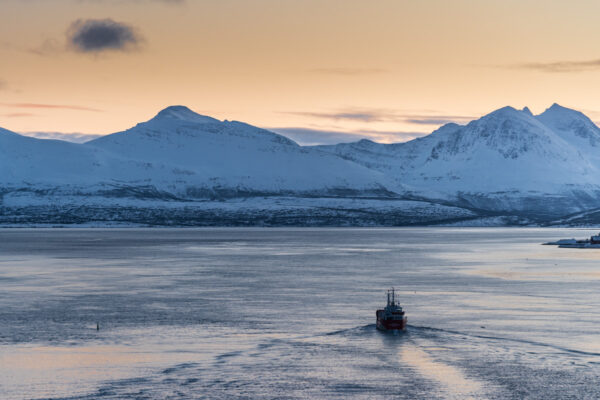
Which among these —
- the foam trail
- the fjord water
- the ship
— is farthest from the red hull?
the foam trail

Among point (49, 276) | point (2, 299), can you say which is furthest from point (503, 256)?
point (2, 299)

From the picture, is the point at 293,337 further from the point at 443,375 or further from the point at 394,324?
the point at 443,375

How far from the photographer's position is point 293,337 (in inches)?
2739

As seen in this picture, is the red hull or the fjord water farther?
the red hull

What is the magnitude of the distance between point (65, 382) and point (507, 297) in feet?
197

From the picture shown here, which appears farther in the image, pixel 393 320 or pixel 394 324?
pixel 394 324

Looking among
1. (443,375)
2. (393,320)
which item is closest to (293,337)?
(393,320)

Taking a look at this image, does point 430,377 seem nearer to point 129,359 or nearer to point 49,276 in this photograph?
point 129,359

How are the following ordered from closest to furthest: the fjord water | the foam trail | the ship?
the foam trail
the fjord water
the ship

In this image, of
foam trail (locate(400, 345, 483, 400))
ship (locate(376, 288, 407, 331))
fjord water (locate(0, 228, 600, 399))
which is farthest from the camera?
ship (locate(376, 288, 407, 331))

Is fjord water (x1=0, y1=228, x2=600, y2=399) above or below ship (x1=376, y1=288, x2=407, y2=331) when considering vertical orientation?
below

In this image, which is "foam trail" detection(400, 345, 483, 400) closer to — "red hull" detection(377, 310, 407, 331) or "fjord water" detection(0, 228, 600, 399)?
"fjord water" detection(0, 228, 600, 399)

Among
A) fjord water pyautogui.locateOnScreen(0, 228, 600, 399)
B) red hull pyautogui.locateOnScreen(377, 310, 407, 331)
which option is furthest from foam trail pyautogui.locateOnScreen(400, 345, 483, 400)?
red hull pyautogui.locateOnScreen(377, 310, 407, 331)

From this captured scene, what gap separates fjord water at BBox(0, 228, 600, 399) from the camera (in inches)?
2100
